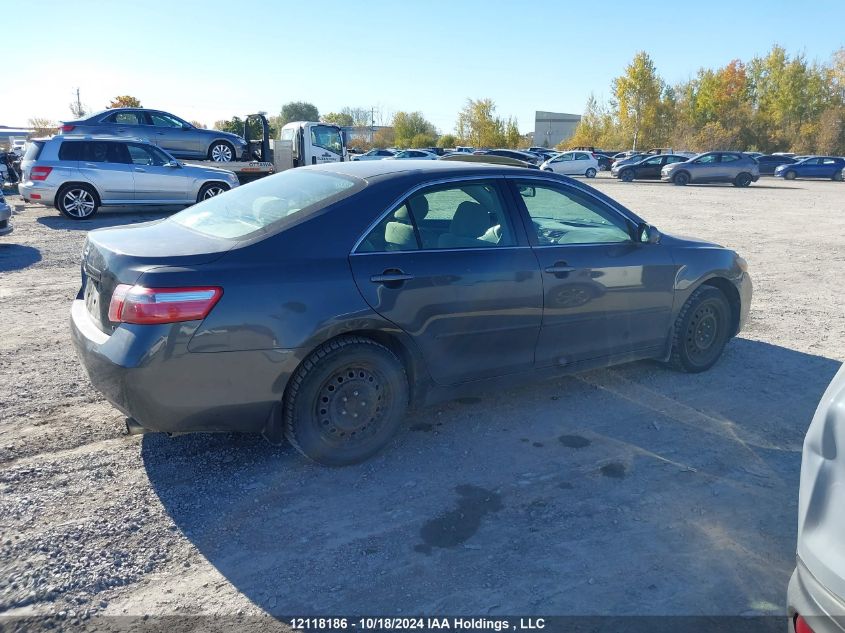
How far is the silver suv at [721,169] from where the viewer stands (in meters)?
32.0

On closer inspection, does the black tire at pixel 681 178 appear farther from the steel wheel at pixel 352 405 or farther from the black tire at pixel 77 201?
the steel wheel at pixel 352 405

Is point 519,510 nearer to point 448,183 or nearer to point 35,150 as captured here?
point 448,183

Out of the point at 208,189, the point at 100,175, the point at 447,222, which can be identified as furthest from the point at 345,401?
the point at 208,189

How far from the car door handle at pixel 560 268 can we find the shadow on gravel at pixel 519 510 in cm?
100

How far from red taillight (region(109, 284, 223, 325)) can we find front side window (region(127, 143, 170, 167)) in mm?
12329

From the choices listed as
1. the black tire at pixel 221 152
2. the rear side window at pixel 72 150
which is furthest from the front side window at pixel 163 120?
the rear side window at pixel 72 150

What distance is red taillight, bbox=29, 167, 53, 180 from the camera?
13.4 metres

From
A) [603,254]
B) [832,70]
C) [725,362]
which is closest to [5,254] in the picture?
[603,254]

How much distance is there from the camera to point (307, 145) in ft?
68.2

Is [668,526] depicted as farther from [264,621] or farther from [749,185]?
[749,185]

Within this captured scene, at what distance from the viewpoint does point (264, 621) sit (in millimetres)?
2580

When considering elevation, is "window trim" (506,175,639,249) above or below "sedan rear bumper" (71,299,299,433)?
above

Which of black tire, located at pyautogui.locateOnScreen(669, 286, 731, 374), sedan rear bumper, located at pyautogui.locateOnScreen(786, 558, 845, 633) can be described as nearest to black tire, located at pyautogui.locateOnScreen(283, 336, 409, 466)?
sedan rear bumper, located at pyautogui.locateOnScreen(786, 558, 845, 633)

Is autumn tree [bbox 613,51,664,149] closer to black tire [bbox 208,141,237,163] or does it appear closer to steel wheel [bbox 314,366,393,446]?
black tire [bbox 208,141,237,163]
